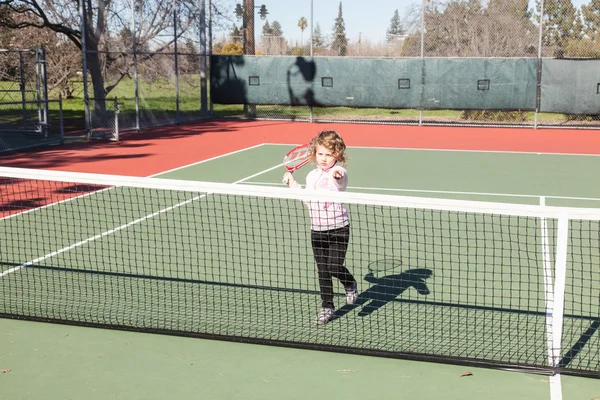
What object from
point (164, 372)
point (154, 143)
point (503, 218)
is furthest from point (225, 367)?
point (154, 143)

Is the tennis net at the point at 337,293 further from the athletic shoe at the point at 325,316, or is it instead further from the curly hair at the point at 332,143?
the curly hair at the point at 332,143

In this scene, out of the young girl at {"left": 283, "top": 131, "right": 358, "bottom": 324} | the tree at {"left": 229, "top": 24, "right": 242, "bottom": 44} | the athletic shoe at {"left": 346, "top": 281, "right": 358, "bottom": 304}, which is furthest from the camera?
the tree at {"left": 229, "top": 24, "right": 242, "bottom": 44}

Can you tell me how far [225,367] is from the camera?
4.75 meters

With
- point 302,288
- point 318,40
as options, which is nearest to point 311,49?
point 318,40

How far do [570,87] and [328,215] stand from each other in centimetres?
1849

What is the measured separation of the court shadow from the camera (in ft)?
19.3

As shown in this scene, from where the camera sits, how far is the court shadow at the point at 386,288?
5878 mm

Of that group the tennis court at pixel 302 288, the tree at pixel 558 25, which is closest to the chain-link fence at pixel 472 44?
the tree at pixel 558 25

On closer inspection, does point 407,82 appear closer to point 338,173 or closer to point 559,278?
point 338,173

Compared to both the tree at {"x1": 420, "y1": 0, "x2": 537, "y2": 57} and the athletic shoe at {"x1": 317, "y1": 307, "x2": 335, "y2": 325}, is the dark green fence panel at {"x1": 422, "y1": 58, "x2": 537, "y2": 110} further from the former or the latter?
the athletic shoe at {"x1": 317, "y1": 307, "x2": 335, "y2": 325}

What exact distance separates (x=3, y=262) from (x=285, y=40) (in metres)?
21.3

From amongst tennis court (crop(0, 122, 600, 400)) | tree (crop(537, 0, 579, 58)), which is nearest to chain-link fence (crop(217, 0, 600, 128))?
tree (crop(537, 0, 579, 58))

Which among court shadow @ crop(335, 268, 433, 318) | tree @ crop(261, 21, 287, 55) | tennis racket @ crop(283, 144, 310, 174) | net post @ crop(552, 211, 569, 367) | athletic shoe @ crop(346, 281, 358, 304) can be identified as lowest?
court shadow @ crop(335, 268, 433, 318)

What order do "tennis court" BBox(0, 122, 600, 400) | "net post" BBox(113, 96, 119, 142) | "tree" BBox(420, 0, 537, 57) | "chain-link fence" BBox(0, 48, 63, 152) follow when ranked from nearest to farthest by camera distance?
1. "tennis court" BBox(0, 122, 600, 400)
2. "chain-link fence" BBox(0, 48, 63, 152)
3. "net post" BBox(113, 96, 119, 142)
4. "tree" BBox(420, 0, 537, 57)
